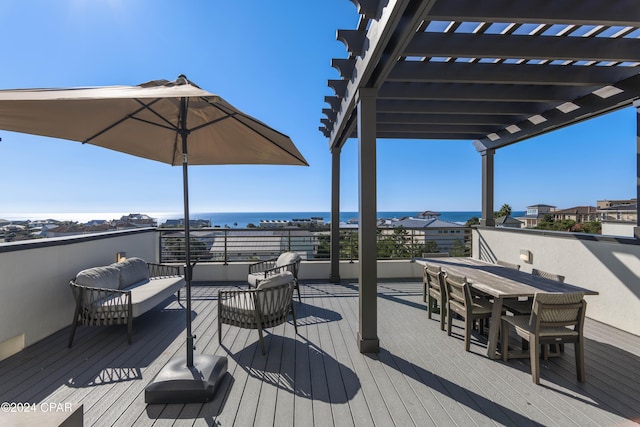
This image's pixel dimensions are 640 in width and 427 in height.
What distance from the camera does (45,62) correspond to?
5746mm

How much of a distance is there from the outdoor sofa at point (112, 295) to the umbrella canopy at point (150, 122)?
152 centimetres

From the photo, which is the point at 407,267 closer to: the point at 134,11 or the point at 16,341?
the point at 16,341

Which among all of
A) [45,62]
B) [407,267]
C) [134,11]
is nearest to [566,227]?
[407,267]

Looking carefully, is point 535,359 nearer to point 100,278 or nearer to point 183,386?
point 183,386

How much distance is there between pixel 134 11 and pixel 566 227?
20477 millimetres

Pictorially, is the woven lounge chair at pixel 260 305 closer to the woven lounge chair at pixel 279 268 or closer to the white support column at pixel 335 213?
the woven lounge chair at pixel 279 268

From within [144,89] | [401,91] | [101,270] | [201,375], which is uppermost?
[401,91]

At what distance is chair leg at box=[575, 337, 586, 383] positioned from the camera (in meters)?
2.23

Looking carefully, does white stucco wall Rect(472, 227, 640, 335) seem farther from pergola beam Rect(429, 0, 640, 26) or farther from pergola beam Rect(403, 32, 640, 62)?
pergola beam Rect(429, 0, 640, 26)

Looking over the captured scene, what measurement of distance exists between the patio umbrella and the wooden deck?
0.20m

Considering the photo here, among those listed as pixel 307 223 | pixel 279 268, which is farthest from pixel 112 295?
pixel 307 223

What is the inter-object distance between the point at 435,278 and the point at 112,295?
3.73 m

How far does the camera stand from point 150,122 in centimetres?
221

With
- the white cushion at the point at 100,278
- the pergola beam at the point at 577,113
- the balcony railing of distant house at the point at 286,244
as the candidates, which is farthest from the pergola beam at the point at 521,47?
the white cushion at the point at 100,278
